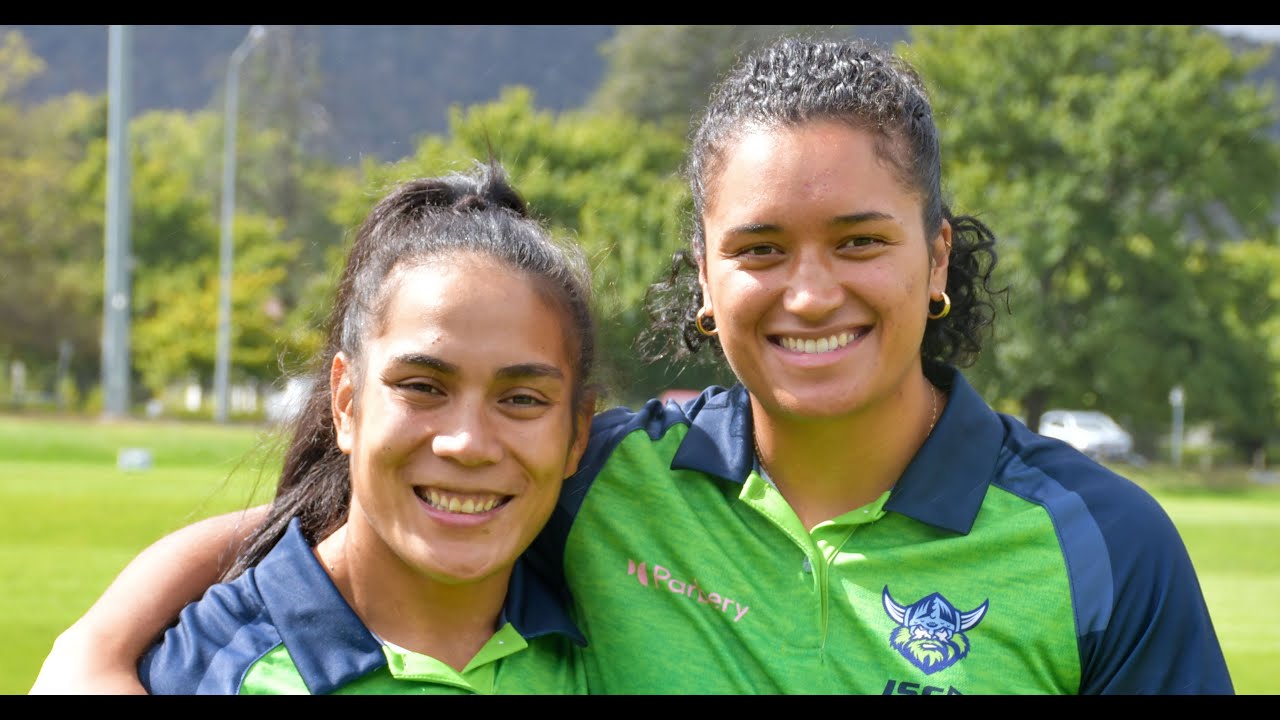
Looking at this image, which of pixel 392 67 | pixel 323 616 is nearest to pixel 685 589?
pixel 323 616

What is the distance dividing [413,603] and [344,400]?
401mm

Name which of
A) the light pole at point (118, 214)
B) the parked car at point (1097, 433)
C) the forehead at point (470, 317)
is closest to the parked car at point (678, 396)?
the forehead at point (470, 317)

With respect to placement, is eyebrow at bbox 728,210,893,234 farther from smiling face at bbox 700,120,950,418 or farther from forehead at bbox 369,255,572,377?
forehead at bbox 369,255,572,377

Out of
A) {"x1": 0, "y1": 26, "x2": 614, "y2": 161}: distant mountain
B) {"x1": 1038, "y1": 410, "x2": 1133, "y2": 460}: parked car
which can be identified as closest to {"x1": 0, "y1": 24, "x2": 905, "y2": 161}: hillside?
{"x1": 0, "y1": 26, "x2": 614, "y2": 161}: distant mountain

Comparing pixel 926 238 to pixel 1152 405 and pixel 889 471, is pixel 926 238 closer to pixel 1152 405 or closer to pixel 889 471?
pixel 889 471

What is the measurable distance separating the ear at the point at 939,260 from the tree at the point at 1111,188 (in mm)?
32626

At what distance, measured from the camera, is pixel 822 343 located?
249cm

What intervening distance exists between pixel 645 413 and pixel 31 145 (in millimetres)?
51262

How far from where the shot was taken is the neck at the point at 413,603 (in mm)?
2477

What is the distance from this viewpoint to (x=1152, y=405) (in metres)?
36.7

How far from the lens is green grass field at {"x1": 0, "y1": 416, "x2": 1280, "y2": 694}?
23.7 feet

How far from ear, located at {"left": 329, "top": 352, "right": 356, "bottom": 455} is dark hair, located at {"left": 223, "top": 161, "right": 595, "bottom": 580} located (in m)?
0.03

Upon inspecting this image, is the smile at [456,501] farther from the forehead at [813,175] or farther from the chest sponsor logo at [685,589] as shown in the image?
the forehead at [813,175]
